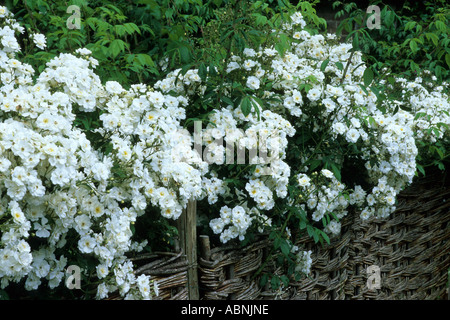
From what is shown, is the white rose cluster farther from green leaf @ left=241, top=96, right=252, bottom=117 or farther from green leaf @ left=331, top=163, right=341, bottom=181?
green leaf @ left=331, top=163, right=341, bottom=181

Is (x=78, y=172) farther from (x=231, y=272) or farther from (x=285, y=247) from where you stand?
(x=285, y=247)

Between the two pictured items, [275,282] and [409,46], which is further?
[409,46]

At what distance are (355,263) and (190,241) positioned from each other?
1417mm

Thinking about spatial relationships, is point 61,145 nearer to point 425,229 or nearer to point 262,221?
point 262,221

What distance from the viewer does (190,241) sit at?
2062 mm

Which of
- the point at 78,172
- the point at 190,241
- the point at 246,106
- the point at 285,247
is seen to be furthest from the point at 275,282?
the point at 78,172

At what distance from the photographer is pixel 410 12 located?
6.27 meters

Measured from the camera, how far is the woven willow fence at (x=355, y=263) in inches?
82.4

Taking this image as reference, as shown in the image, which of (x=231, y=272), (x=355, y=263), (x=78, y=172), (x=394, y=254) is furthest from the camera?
(x=394, y=254)

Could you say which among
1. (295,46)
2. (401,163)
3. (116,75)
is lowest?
(401,163)

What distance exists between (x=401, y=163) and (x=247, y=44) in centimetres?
98

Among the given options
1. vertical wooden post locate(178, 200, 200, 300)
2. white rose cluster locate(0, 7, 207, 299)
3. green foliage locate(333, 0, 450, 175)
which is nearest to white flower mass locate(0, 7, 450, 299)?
white rose cluster locate(0, 7, 207, 299)

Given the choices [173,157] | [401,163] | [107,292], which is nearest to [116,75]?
[173,157]

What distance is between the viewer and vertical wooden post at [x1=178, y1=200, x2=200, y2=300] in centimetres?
204
